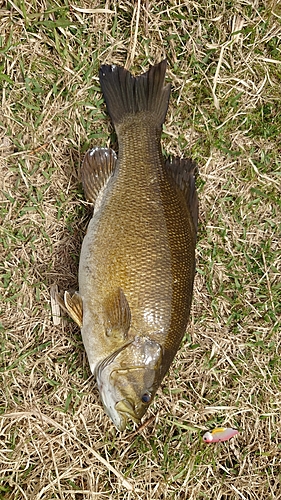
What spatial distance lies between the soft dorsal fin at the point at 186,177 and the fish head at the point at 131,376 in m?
0.71

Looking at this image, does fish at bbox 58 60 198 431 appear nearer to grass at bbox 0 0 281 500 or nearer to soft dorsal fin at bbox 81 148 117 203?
soft dorsal fin at bbox 81 148 117 203

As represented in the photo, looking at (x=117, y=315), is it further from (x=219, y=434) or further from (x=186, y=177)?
(x=219, y=434)

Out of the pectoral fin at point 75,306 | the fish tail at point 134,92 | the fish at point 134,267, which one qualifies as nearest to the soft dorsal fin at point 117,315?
the fish at point 134,267

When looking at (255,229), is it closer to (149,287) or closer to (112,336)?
(149,287)

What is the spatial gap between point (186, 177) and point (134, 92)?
529 mm

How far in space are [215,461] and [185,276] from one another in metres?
1.30

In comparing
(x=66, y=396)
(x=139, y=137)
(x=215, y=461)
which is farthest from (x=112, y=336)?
(x=215, y=461)

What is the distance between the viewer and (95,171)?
8.65 ft

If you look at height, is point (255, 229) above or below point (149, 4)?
below

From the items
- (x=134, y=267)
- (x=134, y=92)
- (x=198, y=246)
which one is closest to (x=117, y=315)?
(x=134, y=267)

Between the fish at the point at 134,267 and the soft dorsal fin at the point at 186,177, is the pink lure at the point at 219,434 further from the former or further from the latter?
the soft dorsal fin at the point at 186,177

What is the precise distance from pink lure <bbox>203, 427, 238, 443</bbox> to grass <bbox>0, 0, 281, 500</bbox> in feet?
0.20

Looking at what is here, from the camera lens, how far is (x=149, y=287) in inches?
95.4

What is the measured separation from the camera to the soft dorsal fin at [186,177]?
2676mm
